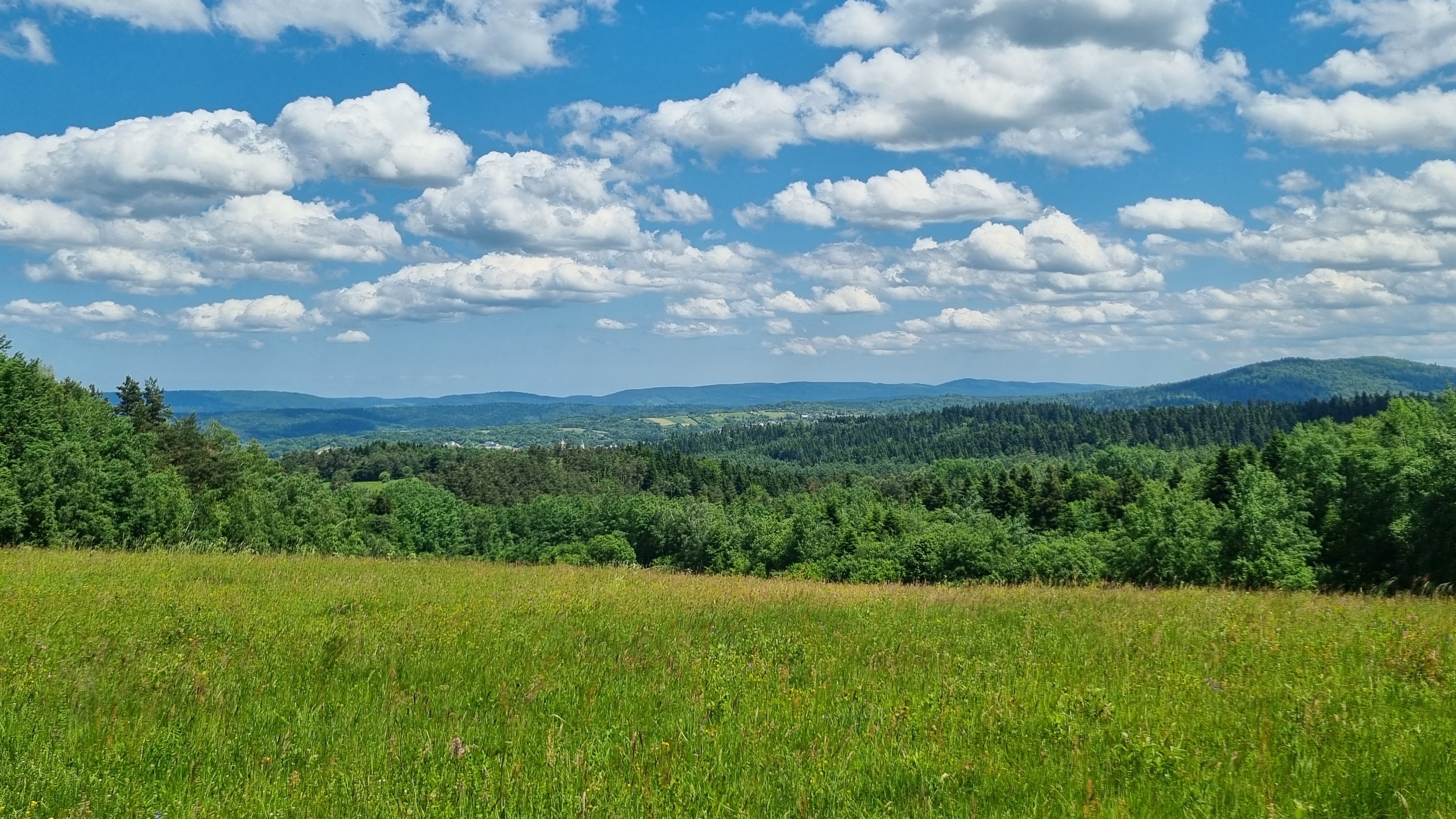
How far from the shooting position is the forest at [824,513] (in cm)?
3528

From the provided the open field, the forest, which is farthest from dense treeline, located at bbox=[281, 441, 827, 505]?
the open field

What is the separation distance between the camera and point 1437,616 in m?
9.27

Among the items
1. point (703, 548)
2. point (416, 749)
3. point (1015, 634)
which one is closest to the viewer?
point (416, 749)

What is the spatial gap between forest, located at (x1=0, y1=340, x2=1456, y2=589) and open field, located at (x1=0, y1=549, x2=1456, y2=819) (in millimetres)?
8087

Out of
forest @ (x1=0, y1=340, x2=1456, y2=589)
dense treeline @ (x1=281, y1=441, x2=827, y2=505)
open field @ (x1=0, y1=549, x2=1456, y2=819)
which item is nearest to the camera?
open field @ (x1=0, y1=549, x2=1456, y2=819)

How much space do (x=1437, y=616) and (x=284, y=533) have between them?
7341cm

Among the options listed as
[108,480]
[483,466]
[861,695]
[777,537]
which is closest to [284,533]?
[108,480]

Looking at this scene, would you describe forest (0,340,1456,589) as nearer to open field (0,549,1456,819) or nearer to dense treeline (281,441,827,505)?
dense treeline (281,441,827,505)

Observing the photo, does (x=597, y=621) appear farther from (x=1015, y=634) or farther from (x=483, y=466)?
(x=483, y=466)

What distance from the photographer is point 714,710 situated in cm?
598

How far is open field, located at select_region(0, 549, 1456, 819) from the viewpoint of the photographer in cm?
441

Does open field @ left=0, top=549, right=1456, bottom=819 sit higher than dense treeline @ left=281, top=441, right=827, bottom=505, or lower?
→ higher

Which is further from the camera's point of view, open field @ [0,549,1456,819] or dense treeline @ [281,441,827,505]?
dense treeline @ [281,441,827,505]

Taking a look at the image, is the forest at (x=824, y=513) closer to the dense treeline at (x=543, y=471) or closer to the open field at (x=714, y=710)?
the dense treeline at (x=543, y=471)
